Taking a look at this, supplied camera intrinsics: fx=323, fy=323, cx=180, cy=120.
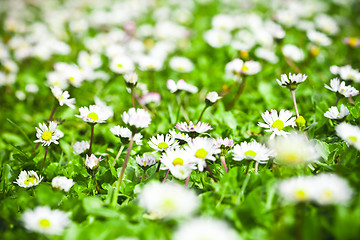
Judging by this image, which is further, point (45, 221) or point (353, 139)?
point (353, 139)

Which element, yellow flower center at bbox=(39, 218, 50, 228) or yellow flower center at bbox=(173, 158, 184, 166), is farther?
yellow flower center at bbox=(173, 158, 184, 166)

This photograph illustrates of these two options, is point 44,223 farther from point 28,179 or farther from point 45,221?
point 28,179

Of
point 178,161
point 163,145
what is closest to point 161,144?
point 163,145

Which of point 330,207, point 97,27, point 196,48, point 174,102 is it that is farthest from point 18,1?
point 330,207

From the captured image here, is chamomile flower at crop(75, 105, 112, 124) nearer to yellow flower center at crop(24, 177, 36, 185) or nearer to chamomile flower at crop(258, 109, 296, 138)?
yellow flower center at crop(24, 177, 36, 185)

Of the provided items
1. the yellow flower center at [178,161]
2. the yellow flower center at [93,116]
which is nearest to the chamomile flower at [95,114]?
the yellow flower center at [93,116]

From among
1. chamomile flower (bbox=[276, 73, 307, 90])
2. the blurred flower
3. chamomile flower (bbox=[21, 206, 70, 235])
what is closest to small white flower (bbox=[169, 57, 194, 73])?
chamomile flower (bbox=[276, 73, 307, 90])

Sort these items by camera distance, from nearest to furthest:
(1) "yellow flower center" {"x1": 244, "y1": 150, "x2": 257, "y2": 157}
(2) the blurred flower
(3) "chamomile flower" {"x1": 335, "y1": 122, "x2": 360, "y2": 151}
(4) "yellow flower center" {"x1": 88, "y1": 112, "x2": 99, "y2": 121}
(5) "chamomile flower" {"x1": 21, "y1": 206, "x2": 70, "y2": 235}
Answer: (2) the blurred flower < (5) "chamomile flower" {"x1": 21, "y1": 206, "x2": 70, "y2": 235} < (3) "chamomile flower" {"x1": 335, "y1": 122, "x2": 360, "y2": 151} < (1) "yellow flower center" {"x1": 244, "y1": 150, "x2": 257, "y2": 157} < (4) "yellow flower center" {"x1": 88, "y1": 112, "x2": 99, "y2": 121}
